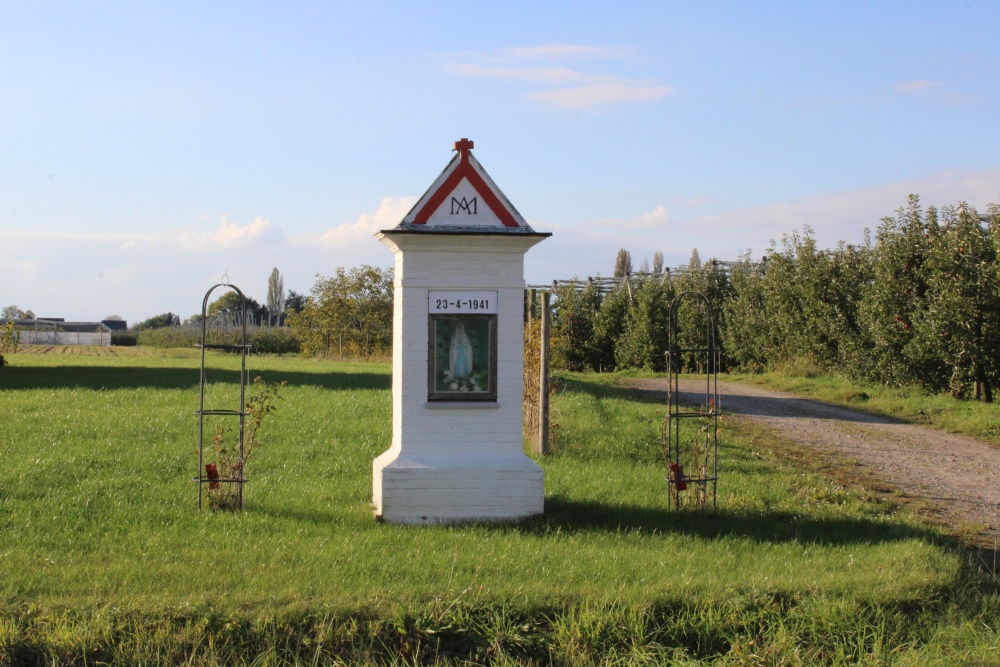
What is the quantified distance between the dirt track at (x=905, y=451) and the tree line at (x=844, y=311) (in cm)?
200

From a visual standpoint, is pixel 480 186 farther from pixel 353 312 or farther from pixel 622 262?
pixel 622 262

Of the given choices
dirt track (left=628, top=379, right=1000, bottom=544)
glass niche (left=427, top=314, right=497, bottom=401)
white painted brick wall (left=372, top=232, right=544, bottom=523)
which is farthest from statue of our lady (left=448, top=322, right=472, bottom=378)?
dirt track (left=628, top=379, right=1000, bottom=544)

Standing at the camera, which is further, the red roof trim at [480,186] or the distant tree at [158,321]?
the distant tree at [158,321]

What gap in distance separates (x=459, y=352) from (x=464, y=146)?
71.7 inches

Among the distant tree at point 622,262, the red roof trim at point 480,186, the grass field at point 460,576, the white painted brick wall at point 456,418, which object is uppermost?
the distant tree at point 622,262

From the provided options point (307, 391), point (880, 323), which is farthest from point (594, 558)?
point (880, 323)

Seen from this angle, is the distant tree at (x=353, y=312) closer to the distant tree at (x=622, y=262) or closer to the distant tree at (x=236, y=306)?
the distant tree at (x=236, y=306)

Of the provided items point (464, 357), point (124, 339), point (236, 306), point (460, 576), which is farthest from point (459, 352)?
point (124, 339)

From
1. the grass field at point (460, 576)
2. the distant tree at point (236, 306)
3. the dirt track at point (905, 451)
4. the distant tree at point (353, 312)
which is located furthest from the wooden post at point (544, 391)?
the distant tree at point (236, 306)

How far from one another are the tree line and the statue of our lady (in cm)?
813

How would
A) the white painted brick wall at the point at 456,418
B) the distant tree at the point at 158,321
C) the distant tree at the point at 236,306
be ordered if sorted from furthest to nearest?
the distant tree at the point at 158,321
the distant tree at the point at 236,306
the white painted brick wall at the point at 456,418

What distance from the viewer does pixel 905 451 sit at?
42.4 ft

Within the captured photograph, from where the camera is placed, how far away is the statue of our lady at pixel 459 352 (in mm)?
8391

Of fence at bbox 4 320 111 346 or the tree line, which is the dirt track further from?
fence at bbox 4 320 111 346
